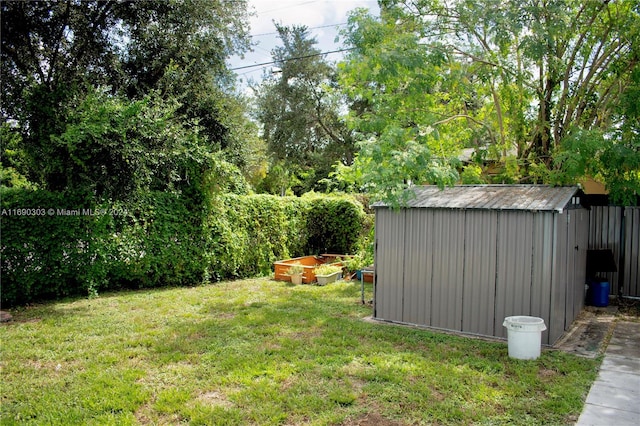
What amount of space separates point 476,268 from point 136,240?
20.7 feet

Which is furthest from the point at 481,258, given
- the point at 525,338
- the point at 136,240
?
the point at 136,240

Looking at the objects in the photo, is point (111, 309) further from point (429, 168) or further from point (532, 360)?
point (532, 360)

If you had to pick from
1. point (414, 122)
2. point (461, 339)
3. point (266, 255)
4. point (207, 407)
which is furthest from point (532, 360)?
point (266, 255)

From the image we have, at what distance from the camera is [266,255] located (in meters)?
11.2

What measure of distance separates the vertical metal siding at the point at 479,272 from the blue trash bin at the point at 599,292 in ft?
11.9

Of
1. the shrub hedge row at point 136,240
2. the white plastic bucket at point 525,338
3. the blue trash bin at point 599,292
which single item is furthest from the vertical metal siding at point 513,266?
the shrub hedge row at point 136,240

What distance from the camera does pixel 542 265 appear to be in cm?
548

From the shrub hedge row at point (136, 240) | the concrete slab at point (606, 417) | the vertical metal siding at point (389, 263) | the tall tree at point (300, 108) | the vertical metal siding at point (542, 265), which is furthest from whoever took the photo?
the tall tree at point (300, 108)

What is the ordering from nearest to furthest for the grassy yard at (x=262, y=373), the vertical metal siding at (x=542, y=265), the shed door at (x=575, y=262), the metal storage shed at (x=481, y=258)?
1. the grassy yard at (x=262, y=373)
2. the vertical metal siding at (x=542, y=265)
3. the metal storage shed at (x=481, y=258)
4. the shed door at (x=575, y=262)

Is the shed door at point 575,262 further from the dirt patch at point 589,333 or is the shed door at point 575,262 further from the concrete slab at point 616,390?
the concrete slab at point 616,390

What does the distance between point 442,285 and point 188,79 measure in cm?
916

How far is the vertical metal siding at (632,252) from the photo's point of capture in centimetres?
888

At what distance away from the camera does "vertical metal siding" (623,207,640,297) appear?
29.1 feet

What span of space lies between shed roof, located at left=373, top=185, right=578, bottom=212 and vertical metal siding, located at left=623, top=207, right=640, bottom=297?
364 centimetres
